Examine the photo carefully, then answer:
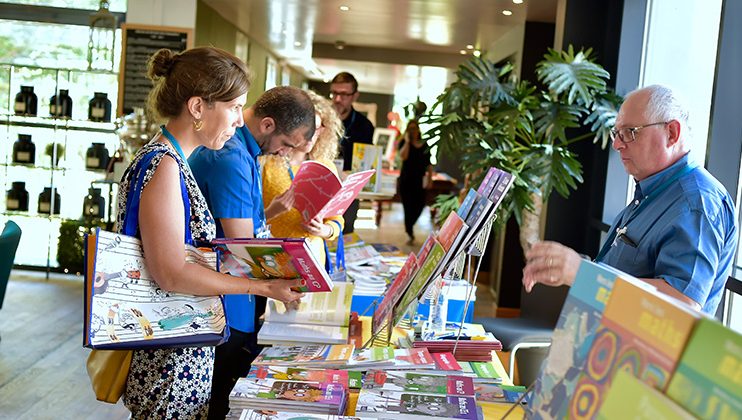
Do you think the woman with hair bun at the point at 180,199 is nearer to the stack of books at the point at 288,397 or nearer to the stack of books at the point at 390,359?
the stack of books at the point at 288,397

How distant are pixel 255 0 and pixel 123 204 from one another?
671cm

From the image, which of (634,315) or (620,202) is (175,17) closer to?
(620,202)

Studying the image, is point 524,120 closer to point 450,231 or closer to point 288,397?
point 450,231

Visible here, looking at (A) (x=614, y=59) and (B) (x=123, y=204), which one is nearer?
(B) (x=123, y=204)

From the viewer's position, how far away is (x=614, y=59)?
222 inches

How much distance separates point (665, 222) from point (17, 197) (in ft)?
22.9

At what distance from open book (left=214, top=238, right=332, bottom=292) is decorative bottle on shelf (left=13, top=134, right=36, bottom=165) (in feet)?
21.3

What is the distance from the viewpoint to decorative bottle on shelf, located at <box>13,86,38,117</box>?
7.97 meters

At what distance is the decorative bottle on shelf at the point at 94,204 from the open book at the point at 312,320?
539cm

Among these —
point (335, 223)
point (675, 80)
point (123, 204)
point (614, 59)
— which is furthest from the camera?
point (614, 59)

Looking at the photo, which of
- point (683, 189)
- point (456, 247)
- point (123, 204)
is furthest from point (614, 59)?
point (123, 204)

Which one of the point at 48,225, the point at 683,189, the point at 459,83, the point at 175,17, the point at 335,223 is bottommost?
the point at 48,225

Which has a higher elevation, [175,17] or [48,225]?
[175,17]

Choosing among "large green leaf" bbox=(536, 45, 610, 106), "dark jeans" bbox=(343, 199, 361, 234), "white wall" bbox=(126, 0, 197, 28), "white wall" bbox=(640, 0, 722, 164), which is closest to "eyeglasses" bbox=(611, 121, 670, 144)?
"white wall" bbox=(640, 0, 722, 164)
